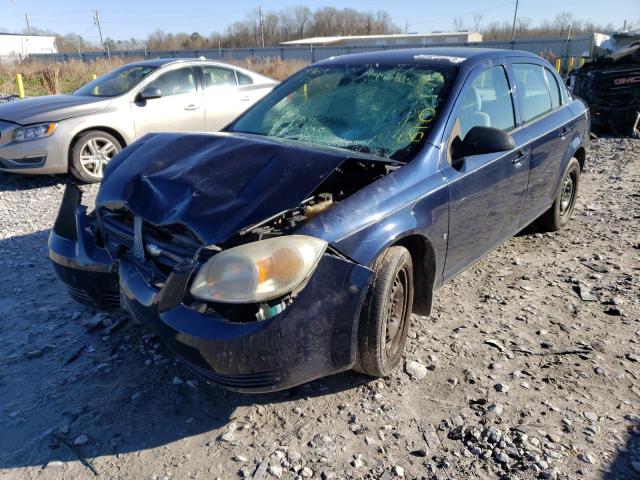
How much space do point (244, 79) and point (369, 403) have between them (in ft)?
22.0

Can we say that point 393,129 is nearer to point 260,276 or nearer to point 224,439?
point 260,276

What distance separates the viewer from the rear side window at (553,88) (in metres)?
4.56

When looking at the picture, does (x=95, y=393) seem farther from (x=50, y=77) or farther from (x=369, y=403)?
(x=50, y=77)

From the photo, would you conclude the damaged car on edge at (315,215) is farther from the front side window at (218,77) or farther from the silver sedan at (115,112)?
the front side window at (218,77)

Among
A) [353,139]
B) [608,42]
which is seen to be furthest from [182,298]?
[608,42]

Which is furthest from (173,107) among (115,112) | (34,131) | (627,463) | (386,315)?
(627,463)

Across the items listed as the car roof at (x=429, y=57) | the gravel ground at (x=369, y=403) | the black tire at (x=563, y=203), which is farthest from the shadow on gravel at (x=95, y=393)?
the black tire at (x=563, y=203)

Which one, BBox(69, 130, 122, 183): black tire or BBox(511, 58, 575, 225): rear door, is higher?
BBox(511, 58, 575, 225): rear door

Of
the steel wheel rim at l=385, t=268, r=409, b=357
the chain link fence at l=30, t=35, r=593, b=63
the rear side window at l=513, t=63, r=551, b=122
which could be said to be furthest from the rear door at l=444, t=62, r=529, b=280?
the chain link fence at l=30, t=35, r=593, b=63

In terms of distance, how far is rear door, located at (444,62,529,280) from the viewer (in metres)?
3.10

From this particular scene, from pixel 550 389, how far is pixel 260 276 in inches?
67.9

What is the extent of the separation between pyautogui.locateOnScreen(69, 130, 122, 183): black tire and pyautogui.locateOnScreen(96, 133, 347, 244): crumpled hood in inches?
157

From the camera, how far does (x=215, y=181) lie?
258cm

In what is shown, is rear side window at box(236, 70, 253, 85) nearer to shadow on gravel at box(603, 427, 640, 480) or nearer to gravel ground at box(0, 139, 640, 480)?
gravel ground at box(0, 139, 640, 480)
